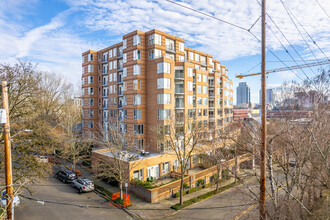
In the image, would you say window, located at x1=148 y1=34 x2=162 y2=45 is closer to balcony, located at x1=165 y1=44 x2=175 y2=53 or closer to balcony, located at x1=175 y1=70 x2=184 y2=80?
balcony, located at x1=165 y1=44 x2=175 y2=53

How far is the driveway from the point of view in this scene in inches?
682

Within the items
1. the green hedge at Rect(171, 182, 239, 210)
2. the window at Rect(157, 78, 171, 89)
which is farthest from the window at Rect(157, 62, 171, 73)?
the green hedge at Rect(171, 182, 239, 210)

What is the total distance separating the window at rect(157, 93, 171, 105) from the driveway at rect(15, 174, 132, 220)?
14348mm

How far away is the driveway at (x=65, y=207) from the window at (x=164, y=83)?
1609 cm

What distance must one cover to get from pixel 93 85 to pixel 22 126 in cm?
2626

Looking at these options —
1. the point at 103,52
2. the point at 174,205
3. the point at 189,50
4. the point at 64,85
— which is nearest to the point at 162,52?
the point at 189,50

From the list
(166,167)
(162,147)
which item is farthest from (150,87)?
(166,167)

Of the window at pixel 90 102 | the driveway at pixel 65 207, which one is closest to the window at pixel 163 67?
the driveway at pixel 65 207

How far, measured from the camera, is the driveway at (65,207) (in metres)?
17.3

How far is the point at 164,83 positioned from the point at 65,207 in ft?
61.6

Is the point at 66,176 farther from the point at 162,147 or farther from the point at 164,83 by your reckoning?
the point at 164,83

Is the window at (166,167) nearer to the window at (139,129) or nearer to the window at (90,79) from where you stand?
the window at (139,129)

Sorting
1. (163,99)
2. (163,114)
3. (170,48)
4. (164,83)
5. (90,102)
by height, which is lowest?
(163,114)

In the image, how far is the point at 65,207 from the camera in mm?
18938
